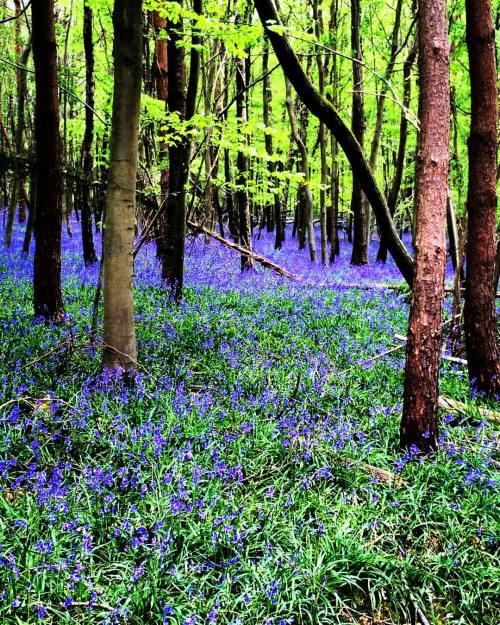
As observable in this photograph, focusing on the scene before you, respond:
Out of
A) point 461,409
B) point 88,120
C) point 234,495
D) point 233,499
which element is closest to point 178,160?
point 88,120

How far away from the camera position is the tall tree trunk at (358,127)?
48.4 feet

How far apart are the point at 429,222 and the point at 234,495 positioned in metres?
2.64

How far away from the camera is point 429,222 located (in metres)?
3.87

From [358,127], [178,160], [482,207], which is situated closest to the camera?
[482,207]

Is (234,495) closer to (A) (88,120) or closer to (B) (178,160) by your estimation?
(B) (178,160)

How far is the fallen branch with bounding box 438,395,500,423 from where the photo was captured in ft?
15.6

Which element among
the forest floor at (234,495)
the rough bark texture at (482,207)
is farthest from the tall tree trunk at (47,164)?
the rough bark texture at (482,207)

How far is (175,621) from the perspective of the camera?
2375 millimetres

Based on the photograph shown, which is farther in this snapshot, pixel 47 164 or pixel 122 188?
pixel 47 164

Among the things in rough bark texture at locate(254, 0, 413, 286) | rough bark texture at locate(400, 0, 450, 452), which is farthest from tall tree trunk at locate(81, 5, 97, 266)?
rough bark texture at locate(400, 0, 450, 452)

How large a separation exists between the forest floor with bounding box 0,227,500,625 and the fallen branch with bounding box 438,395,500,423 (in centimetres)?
11

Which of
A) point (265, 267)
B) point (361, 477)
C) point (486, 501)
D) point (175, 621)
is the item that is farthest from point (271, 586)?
point (265, 267)

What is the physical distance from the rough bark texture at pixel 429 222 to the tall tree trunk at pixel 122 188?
2746 millimetres

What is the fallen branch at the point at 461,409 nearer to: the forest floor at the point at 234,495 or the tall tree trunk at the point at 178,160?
the forest floor at the point at 234,495
